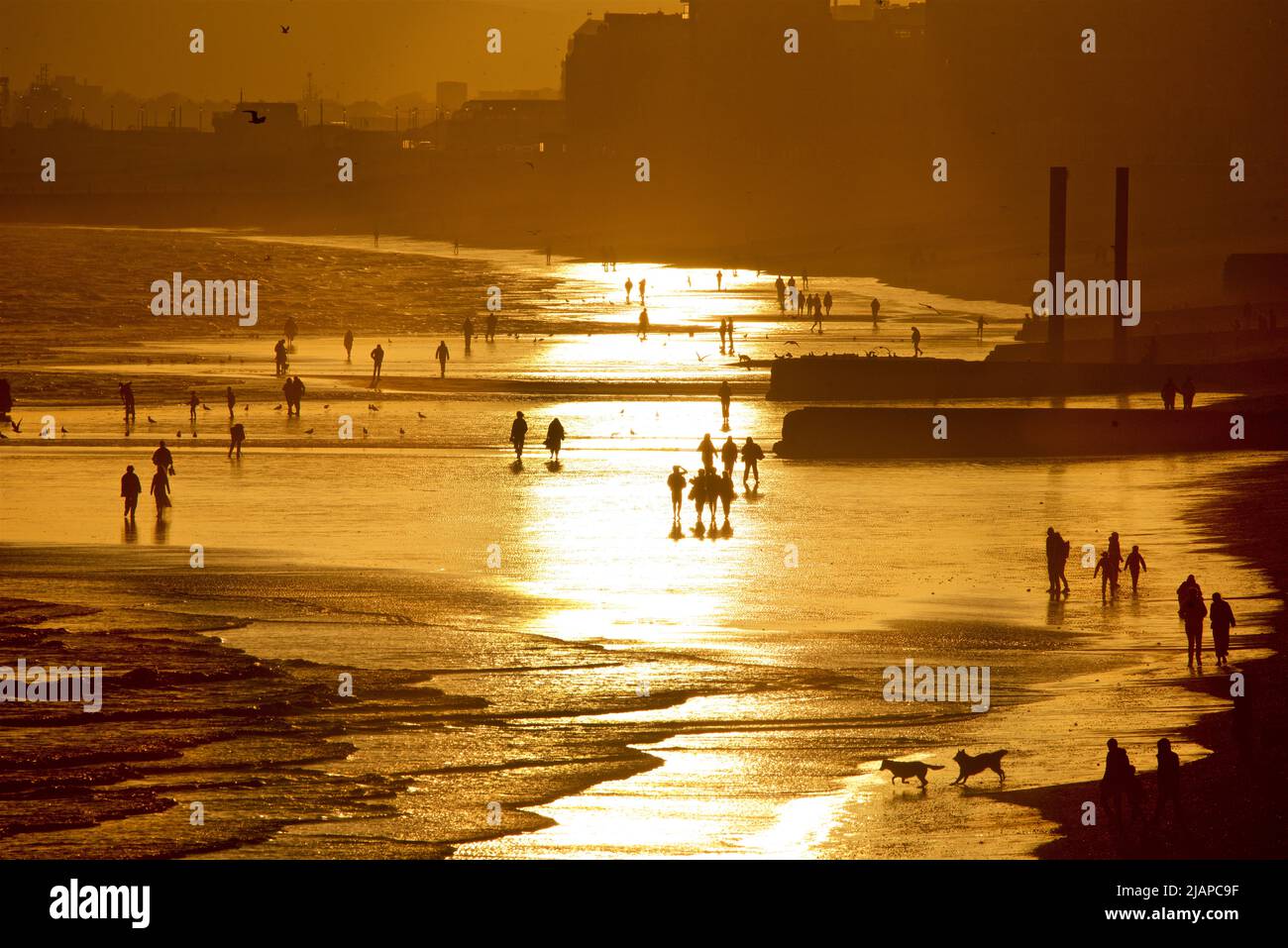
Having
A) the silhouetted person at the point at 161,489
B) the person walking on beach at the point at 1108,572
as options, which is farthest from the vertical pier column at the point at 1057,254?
the person walking on beach at the point at 1108,572

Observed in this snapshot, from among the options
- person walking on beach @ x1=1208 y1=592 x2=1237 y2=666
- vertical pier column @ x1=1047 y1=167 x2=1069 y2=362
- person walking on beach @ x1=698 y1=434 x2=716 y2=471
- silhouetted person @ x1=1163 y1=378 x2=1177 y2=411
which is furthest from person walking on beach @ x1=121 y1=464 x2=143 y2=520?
vertical pier column @ x1=1047 y1=167 x2=1069 y2=362

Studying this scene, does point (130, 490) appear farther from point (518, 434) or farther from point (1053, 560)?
point (1053, 560)

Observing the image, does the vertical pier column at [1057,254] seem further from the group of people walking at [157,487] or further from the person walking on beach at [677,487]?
the group of people walking at [157,487]

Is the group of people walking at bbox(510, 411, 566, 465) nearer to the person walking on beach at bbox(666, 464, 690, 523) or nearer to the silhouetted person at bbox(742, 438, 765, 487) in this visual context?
the silhouetted person at bbox(742, 438, 765, 487)

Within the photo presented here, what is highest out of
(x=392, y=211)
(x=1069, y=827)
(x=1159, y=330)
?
(x=392, y=211)

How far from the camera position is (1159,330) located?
5684 centimetres

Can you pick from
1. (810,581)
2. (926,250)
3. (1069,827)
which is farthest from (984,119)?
(1069,827)

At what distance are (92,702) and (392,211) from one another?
455 feet

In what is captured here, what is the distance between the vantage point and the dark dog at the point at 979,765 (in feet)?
47.8

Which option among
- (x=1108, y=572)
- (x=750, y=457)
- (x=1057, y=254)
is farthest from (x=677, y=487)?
(x=1057, y=254)

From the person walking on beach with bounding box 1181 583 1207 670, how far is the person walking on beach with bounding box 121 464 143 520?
45.3 ft

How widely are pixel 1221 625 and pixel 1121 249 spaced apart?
1339 inches

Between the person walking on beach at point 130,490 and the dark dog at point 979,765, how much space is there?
14.5 metres
